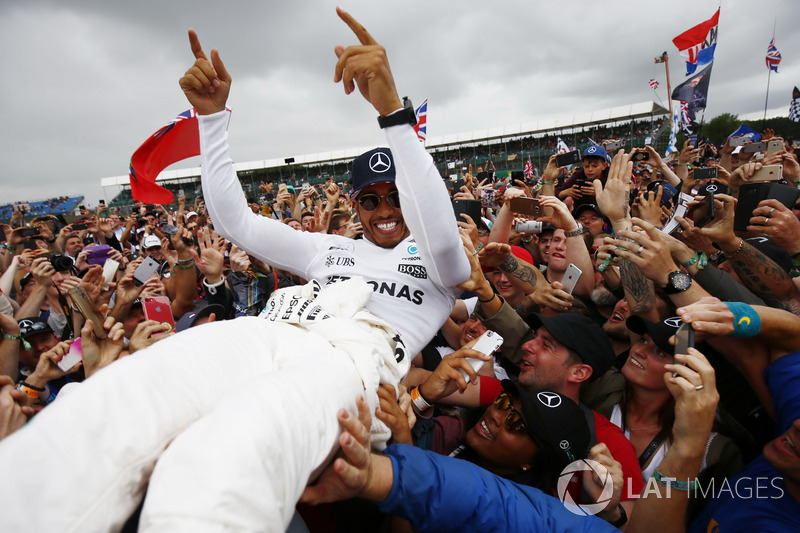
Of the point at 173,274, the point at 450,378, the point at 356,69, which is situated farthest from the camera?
the point at 173,274

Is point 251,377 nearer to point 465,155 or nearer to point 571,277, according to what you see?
point 571,277

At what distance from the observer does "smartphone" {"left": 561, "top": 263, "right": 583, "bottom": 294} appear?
288 centimetres

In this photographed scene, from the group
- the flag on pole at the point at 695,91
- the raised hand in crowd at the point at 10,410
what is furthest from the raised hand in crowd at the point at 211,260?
the flag on pole at the point at 695,91

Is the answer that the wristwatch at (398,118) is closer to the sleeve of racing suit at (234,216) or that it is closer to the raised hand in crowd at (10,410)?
the sleeve of racing suit at (234,216)

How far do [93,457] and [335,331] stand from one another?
2.94 feet

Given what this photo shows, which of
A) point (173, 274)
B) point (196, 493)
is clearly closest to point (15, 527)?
point (196, 493)

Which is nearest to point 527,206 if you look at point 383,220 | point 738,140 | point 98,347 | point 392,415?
point 383,220

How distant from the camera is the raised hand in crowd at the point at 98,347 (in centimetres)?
228

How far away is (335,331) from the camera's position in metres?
1.68

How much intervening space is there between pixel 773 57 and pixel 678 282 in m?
19.8

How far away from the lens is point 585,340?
2.68 meters

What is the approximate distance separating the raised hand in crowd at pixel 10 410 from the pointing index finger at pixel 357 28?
211 centimetres

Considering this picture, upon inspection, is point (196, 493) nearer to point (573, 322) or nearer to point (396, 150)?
point (396, 150)

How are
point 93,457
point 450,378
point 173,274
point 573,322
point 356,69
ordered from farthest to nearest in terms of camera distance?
point 173,274 < point 573,322 < point 450,378 < point 356,69 < point 93,457
